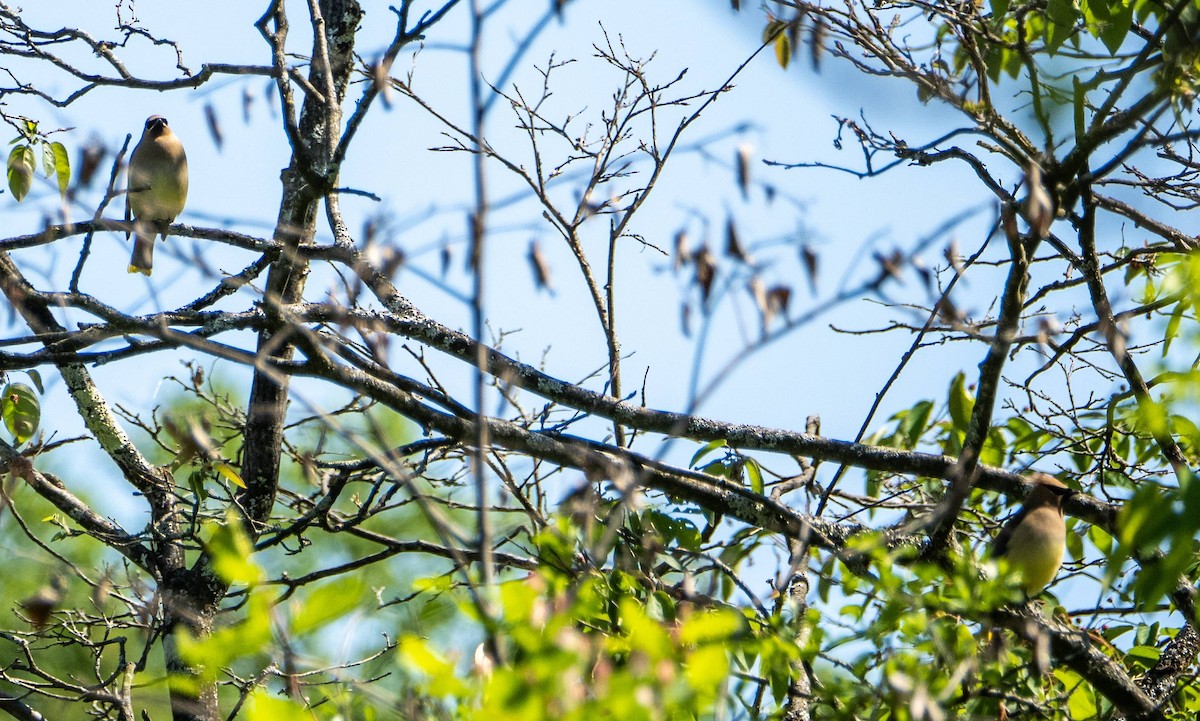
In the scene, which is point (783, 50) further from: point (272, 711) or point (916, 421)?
point (272, 711)

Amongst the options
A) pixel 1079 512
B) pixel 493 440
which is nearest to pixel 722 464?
pixel 493 440

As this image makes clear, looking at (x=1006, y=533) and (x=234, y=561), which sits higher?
(x=1006, y=533)

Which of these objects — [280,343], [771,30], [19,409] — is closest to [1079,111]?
[771,30]

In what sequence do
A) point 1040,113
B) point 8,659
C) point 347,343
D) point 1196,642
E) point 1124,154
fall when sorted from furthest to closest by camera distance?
point 8,659 < point 1196,642 < point 347,343 < point 1040,113 < point 1124,154

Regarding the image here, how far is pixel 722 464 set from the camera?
3.86m

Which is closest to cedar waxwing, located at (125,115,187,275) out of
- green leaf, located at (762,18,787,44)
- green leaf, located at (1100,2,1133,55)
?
green leaf, located at (762,18,787,44)

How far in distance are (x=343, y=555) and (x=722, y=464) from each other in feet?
29.8

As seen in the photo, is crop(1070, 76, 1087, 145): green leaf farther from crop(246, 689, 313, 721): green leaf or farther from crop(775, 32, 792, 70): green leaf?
crop(246, 689, 313, 721): green leaf

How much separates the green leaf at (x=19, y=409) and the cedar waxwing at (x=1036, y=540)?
11.6 ft

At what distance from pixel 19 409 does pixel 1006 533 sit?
3708 millimetres

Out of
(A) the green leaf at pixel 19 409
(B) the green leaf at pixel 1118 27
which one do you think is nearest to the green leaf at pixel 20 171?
(A) the green leaf at pixel 19 409

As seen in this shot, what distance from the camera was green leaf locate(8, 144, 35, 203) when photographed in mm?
4148

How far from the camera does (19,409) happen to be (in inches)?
155

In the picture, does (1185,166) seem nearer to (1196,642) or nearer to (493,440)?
(1196,642)
